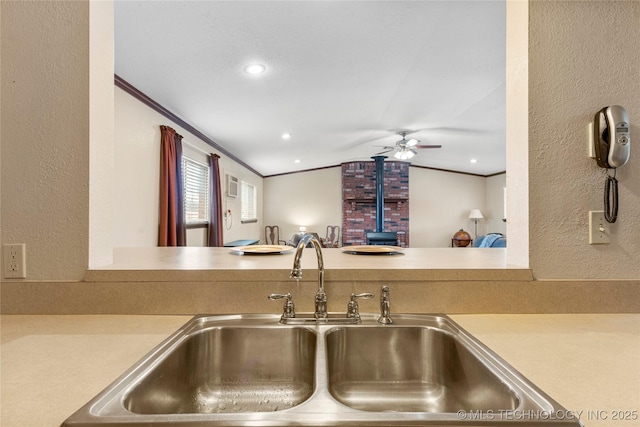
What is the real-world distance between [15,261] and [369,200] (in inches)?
290

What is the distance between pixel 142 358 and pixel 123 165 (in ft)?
7.52

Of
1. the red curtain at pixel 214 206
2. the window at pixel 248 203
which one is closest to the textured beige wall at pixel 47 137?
the red curtain at pixel 214 206

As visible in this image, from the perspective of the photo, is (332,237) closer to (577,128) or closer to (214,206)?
(214,206)

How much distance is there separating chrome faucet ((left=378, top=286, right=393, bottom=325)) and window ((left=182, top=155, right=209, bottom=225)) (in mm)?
3179

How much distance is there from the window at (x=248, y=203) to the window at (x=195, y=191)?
177 centimetres

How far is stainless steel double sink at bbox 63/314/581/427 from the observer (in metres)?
0.77

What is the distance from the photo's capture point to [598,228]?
1.02 m

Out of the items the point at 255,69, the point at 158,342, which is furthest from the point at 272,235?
the point at 158,342

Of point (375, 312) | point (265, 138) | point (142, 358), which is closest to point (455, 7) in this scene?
point (375, 312)

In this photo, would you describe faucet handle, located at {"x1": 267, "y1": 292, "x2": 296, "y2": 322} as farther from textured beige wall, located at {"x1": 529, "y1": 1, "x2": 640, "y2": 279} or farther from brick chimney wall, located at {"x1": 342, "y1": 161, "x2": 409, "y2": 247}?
brick chimney wall, located at {"x1": 342, "y1": 161, "x2": 409, "y2": 247}

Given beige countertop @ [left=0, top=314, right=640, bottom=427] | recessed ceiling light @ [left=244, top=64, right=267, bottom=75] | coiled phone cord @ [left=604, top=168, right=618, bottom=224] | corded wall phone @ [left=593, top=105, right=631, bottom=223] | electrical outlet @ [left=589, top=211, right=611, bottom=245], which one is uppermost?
recessed ceiling light @ [left=244, top=64, right=267, bottom=75]

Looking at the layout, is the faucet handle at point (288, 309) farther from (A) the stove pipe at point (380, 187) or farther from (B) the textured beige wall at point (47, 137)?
(A) the stove pipe at point (380, 187)

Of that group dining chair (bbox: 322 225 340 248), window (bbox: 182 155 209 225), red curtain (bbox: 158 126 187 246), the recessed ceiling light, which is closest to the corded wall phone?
the recessed ceiling light

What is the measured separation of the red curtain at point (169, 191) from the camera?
9.87 ft
